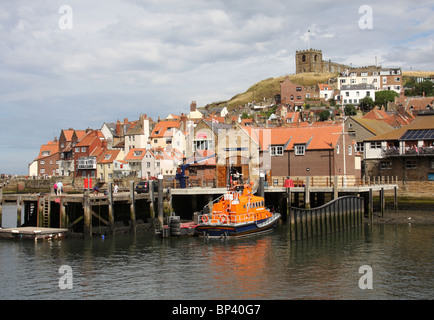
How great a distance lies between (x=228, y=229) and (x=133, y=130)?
61112mm

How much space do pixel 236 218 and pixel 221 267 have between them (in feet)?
33.7

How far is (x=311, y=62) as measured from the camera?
181 metres

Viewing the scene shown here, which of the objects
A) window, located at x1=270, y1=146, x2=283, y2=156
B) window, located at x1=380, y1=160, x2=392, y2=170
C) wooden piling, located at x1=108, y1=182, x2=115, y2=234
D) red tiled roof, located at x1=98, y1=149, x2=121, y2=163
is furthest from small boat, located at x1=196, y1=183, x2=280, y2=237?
red tiled roof, located at x1=98, y1=149, x2=121, y2=163

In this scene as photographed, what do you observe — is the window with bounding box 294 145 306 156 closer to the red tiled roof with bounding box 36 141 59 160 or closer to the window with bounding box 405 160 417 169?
the window with bounding box 405 160 417 169

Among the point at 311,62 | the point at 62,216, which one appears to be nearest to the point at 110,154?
the point at 62,216

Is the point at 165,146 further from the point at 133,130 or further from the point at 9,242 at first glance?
the point at 9,242

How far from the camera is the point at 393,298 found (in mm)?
23719

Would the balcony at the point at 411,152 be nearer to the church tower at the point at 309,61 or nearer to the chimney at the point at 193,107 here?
the chimney at the point at 193,107

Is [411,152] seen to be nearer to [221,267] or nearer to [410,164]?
[410,164]

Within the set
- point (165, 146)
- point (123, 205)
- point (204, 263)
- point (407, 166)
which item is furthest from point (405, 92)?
point (204, 263)

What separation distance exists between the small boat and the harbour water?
0.89 m

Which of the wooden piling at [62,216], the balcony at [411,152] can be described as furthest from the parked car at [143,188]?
the balcony at [411,152]

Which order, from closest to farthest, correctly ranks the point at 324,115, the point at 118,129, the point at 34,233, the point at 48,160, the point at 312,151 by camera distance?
the point at 34,233 < the point at 312,151 < the point at 118,129 < the point at 48,160 < the point at 324,115
